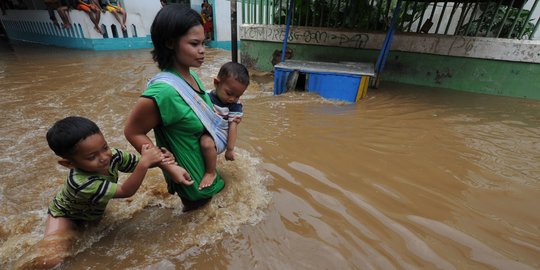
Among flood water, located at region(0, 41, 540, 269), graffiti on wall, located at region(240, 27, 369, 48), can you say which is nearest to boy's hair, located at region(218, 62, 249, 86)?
flood water, located at region(0, 41, 540, 269)

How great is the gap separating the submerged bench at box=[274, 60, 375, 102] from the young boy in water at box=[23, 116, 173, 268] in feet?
12.5

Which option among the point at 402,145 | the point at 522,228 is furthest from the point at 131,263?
the point at 402,145

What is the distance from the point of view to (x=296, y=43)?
7.11 metres

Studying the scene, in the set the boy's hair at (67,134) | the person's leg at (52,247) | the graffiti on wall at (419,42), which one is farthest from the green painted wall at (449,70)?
the person's leg at (52,247)

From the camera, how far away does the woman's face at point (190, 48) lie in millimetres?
1358

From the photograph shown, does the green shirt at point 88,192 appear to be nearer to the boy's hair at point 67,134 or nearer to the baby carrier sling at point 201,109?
the boy's hair at point 67,134

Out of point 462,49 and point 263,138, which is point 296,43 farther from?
point 263,138

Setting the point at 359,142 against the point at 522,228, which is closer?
the point at 522,228

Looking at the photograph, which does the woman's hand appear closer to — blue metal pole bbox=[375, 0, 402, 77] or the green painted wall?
blue metal pole bbox=[375, 0, 402, 77]

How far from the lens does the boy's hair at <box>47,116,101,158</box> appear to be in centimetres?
143

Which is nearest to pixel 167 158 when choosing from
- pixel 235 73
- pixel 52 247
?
pixel 235 73

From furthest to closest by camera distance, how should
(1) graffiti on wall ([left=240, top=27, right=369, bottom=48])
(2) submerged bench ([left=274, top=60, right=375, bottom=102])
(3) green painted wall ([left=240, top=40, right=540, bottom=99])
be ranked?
(1) graffiti on wall ([left=240, top=27, right=369, bottom=48]) → (3) green painted wall ([left=240, top=40, right=540, bottom=99]) → (2) submerged bench ([left=274, top=60, right=375, bottom=102])

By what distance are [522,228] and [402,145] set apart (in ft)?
4.49

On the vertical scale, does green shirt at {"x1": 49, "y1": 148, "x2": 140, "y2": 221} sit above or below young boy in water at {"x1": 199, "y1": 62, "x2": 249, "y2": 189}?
below
